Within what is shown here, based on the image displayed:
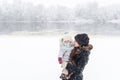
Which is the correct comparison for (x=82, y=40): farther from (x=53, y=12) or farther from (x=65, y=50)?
(x=53, y=12)

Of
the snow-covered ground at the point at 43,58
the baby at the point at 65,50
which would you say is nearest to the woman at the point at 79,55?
the baby at the point at 65,50

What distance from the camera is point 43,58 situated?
16.3 feet

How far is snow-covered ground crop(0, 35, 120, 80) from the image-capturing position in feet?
14.8

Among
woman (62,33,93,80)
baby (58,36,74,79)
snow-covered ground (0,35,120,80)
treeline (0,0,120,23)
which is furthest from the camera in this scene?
treeline (0,0,120,23)

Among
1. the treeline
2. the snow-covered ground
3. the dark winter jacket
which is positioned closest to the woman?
the dark winter jacket

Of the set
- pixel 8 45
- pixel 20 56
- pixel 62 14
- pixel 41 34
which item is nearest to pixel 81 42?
pixel 20 56

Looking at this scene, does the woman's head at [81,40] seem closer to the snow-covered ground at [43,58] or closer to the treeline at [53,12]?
the snow-covered ground at [43,58]

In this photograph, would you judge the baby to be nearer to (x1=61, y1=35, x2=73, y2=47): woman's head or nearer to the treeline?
(x1=61, y1=35, x2=73, y2=47): woman's head

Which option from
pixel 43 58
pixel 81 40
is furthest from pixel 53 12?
pixel 81 40

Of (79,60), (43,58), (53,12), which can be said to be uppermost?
(53,12)

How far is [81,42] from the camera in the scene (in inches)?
110

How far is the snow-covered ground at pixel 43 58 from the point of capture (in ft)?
14.8

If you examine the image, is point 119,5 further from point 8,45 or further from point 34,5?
point 8,45

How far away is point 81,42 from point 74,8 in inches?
143
